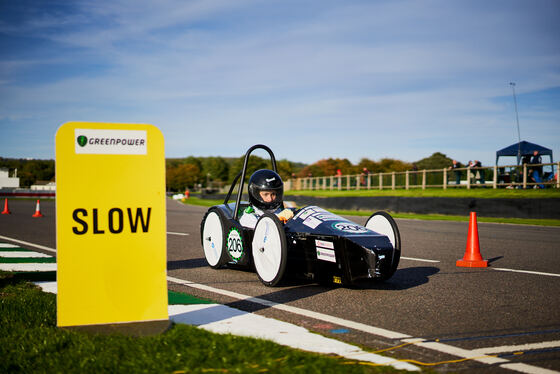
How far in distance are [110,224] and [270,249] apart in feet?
9.03

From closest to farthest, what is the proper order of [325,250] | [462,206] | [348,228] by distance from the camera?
[325,250], [348,228], [462,206]

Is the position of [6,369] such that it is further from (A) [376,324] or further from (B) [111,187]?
(A) [376,324]

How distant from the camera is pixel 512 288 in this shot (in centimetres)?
658

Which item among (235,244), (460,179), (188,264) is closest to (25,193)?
(460,179)

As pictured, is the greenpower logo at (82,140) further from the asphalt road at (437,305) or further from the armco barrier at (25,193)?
the armco barrier at (25,193)

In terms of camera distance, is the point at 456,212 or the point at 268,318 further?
the point at 456,212

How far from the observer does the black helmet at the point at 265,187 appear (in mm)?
7684

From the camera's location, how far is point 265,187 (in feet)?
25.2

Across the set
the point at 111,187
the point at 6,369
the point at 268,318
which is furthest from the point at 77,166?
the point at 268,318

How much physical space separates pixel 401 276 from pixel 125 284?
4425 mm

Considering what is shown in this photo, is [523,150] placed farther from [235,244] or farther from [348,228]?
[348,228]

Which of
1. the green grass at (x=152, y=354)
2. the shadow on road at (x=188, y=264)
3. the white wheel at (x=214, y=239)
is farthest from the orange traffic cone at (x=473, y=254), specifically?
the green grass at (x=152, y=354)

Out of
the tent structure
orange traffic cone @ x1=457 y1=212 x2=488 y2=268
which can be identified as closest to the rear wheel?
orange traffic cone @ x1=457 y1=212 x2=488 y2=268

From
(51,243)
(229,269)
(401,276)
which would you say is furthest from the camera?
(51,243)
